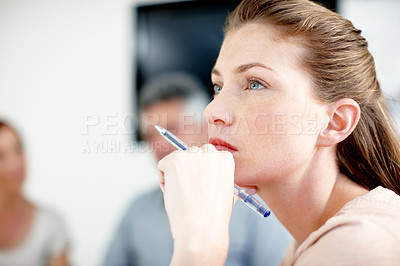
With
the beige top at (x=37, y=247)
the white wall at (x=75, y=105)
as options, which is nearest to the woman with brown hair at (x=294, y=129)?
the white wall at (x=75, y=105)

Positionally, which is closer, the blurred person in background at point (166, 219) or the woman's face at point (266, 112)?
the woman's face at point (266, 112)

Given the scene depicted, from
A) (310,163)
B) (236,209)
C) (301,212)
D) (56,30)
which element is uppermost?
(56,30)

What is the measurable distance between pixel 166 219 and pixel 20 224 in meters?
0.87

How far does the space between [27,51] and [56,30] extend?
0.79 ft

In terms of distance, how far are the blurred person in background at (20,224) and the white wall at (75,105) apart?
4.1 inches

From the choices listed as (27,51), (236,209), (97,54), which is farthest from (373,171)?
(27,51)

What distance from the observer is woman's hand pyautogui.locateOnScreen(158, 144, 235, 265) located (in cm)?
51

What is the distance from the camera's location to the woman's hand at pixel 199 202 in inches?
20.1

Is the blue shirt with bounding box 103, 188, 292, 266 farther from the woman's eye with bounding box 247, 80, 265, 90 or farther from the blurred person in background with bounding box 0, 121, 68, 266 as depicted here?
the woman's eye with bounding box 247, 80, 265, 90

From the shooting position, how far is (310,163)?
697mm

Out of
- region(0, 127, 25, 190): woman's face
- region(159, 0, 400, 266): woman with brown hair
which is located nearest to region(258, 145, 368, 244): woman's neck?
region(159, 0, 400, 266): woman with brown hair

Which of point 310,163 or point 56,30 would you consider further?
point 56,30

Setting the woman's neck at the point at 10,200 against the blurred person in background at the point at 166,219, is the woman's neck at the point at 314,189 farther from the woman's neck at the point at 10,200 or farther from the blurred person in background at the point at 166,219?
the woman's neck at the point at 10,200

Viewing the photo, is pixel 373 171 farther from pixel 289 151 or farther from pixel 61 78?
pixel 61 78
